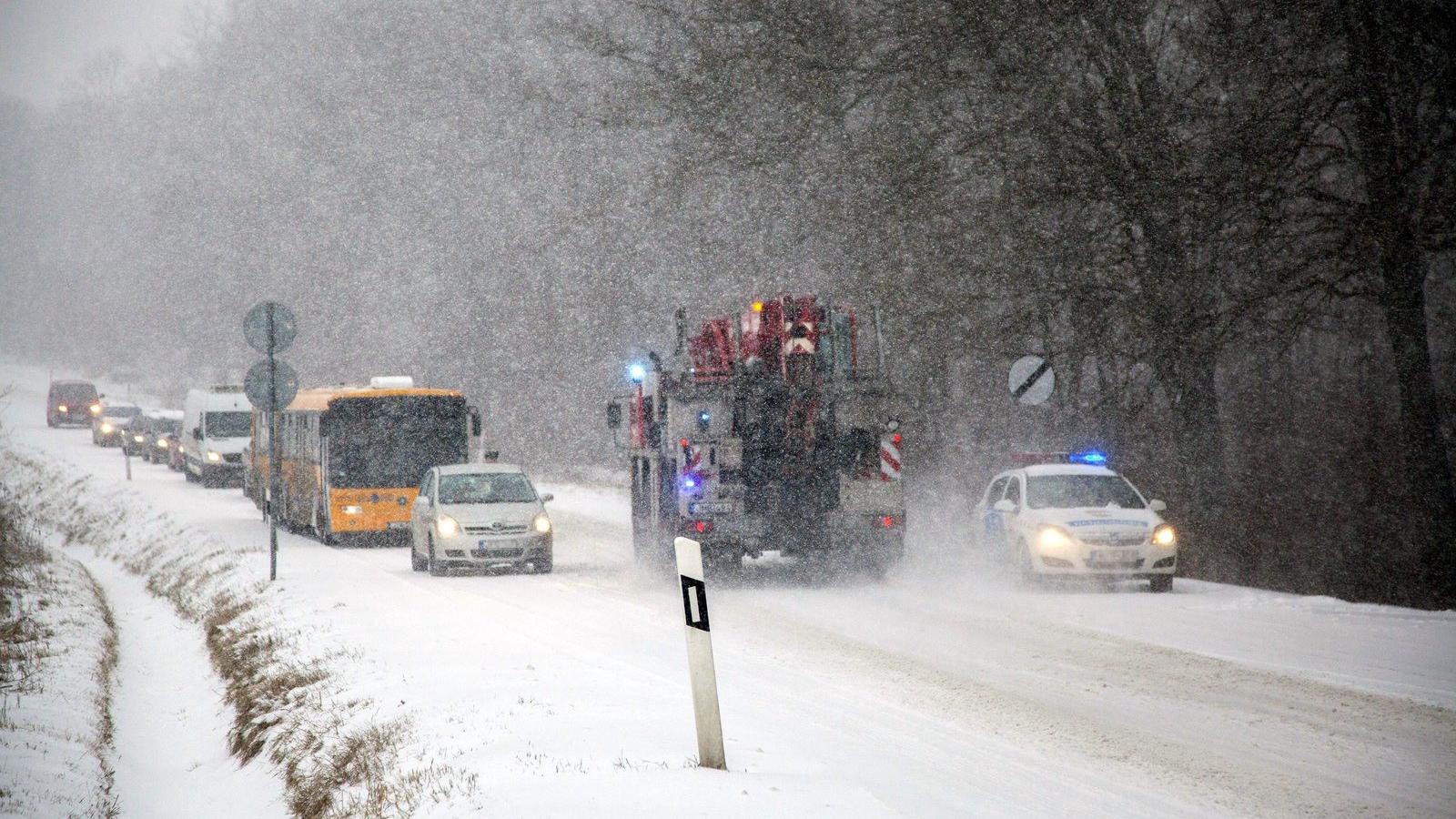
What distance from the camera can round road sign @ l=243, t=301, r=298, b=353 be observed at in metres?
18.1

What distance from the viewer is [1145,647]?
12836mm

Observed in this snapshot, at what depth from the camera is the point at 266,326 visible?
18109 millimetres

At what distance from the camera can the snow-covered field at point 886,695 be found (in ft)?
24.1

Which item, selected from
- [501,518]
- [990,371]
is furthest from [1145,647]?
[990,371]

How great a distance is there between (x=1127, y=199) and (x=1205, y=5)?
3186 mm

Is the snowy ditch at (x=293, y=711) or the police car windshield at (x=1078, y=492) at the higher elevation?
the police car windshield at (x=1078, y=492)

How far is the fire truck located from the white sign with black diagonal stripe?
5.92 ft

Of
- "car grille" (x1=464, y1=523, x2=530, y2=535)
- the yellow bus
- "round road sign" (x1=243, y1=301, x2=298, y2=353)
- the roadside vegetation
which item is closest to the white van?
the yellow bus

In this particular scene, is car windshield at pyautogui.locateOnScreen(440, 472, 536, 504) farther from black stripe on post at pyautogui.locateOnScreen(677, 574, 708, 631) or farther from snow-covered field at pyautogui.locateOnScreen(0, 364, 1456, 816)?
black stripe on post at pyautogui.locateOnScreen(677, 574, 708, 631)

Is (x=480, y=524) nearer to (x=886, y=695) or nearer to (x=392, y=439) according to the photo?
(x=392, y=439)

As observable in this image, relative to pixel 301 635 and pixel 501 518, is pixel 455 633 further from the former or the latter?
pixel 501 518

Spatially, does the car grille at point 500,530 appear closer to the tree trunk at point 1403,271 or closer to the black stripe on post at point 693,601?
the tree trunk at point 1403,271

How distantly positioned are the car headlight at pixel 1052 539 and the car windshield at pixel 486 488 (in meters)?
7.60

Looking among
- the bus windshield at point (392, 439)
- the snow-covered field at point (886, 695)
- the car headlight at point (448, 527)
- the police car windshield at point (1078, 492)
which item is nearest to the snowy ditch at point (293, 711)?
the snow-covered field at point (886, 695)
